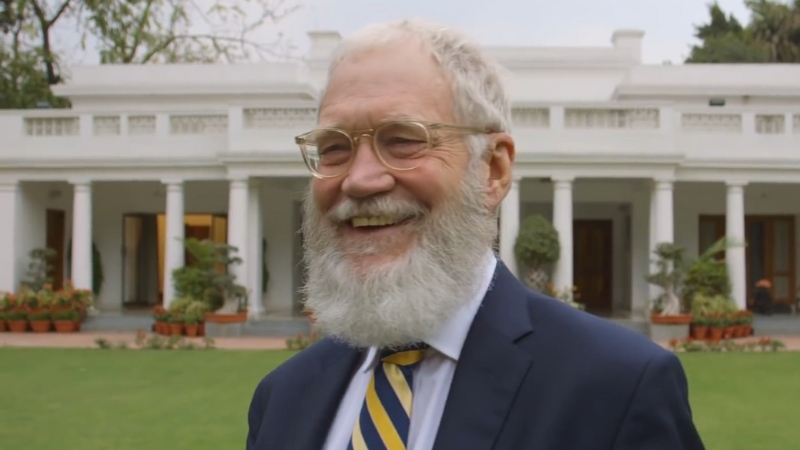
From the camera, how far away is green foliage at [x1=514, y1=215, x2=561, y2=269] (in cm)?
1636

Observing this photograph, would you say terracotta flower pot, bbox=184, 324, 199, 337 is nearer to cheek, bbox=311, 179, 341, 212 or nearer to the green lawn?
the green lawn

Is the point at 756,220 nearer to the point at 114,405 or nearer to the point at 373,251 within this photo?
the point at 114,405

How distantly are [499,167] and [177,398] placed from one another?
8045 mm

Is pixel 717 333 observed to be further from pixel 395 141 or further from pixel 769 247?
pixel 395 141

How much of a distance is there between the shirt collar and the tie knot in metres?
0.04

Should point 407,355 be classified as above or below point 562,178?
below

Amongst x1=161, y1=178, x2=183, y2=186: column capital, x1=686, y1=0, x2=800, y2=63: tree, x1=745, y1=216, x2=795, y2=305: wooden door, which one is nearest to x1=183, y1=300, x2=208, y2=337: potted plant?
x1=161, y1=178, x2=183, y2=186: column capital

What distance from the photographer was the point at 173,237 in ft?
59.9

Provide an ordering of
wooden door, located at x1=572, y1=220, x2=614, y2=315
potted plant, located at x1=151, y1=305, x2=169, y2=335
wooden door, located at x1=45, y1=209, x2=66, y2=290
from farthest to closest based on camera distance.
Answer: wooden door, located at x1=572, y1=220, x2=614, y2=315 → wooden door, located at x1=45, y1=209, x2=66, y2=290 → potted plant, located at x1=151, y1=305, x2=169, y2=335

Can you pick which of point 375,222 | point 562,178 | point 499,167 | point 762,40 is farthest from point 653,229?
point 762,40

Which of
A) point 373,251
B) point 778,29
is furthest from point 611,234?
point 778,29

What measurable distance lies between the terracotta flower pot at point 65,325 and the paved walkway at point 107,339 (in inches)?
11.4

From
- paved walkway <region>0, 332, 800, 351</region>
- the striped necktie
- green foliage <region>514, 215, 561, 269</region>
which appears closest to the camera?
the striped necktie

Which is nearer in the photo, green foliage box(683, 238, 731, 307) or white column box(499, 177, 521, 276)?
green foliage box(683, 238, 731, 307)
